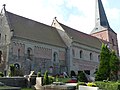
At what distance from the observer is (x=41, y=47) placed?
36.2 m

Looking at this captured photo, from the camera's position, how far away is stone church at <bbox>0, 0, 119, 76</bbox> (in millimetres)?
32438

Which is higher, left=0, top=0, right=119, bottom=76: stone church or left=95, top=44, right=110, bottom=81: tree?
left=0, top=0, right=119, bottom=76: stone church

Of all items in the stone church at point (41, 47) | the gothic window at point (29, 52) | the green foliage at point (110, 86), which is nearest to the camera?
the green foliage at point (110, 86)

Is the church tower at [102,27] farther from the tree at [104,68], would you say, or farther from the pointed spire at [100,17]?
the tree at [104,68]

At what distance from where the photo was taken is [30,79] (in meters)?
22.5

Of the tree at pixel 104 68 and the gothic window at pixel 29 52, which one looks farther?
the gothic window at pixel 29 52

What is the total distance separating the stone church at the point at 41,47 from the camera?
106 feet

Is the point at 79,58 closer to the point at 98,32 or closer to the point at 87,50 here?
the point at 87,50

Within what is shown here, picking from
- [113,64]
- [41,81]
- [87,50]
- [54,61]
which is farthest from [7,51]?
[87,50]

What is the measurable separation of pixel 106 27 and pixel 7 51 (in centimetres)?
3451

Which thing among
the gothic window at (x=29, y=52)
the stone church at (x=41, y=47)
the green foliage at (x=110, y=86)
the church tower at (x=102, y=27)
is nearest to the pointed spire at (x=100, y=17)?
the church tower at (x=102, y=27)

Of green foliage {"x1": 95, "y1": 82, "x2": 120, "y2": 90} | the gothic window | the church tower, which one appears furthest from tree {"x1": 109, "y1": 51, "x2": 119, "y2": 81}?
the church tower

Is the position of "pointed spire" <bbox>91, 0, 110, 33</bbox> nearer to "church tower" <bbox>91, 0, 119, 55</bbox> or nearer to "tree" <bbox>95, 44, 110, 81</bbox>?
"church tower" <bbox>91, 0, 119, 55</bbox>

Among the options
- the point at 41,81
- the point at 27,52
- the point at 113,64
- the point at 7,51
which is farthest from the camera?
the point at 27,52
